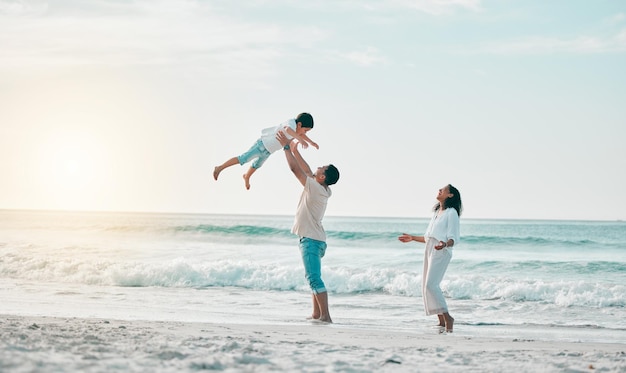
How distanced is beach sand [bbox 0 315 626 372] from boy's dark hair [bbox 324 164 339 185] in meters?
1.68

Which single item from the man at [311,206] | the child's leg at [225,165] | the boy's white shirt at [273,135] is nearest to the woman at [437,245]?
the man at [311,206]

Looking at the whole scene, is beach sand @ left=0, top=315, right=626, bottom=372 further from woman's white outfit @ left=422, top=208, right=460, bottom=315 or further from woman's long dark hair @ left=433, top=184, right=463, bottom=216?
woman's long dark hair @ left=433, top=184, right=463, bottom=216

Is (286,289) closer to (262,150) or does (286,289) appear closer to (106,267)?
(106,267)

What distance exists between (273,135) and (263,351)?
309 centimetres

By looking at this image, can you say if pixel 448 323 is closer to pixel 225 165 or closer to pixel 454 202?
pixel 454 202

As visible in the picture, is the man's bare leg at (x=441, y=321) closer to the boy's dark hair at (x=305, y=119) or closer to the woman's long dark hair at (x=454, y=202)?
the woman's long dark hair at (x=454, y=202)

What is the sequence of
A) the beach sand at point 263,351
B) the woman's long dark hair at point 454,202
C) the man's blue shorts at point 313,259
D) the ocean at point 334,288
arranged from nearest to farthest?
1. the beach sand at point 263,351
2. the woman's long dark hair at point 454,202
3. the man's blue shorts at point 313,259
4. the ocean at point 334,288

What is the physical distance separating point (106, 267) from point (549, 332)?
10554 millimetres

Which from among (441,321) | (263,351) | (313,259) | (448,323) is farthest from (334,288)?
(263,351)

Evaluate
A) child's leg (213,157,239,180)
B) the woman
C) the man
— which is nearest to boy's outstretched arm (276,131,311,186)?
the man

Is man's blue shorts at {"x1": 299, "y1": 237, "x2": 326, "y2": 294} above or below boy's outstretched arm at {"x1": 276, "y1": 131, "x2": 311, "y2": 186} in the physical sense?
below

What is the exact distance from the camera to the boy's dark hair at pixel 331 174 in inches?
320

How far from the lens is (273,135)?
26.3 ft

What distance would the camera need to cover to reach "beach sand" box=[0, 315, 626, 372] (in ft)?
15.5
